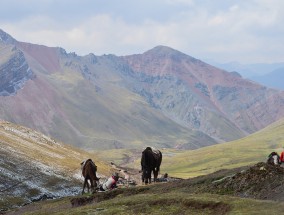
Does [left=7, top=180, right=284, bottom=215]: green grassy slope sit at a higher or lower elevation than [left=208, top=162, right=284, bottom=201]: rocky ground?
lower

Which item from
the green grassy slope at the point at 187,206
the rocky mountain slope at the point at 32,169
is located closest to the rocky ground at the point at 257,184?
the green grassy slope at the point at 187,206

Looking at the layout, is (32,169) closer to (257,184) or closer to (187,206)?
(257,184)

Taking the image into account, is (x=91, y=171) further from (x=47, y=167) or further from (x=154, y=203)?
(x=47, y=167)

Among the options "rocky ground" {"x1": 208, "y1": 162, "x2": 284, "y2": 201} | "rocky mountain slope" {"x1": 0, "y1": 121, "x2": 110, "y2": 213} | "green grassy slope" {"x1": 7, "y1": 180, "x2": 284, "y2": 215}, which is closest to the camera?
"green grassy slope" {"x1": 7, "y1": 180, "x2": 284, "y2": 215}

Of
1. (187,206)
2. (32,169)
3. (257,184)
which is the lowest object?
Result: (187,206)

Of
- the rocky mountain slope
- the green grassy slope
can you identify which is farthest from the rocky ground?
the rocky mountain slope

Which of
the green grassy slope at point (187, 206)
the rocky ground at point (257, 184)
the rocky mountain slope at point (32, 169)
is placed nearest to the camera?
the green grassy slope at point (187, 206)

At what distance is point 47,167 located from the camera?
112 metres

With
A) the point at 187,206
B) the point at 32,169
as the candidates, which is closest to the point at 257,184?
the point at 187,206

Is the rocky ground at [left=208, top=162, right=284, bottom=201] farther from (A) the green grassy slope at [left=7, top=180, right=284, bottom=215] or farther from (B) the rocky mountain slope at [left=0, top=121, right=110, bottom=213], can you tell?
(B) the rocky mountain slope at [left=0, top=121, right=110, bottom=213]

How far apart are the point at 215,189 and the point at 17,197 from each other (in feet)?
163

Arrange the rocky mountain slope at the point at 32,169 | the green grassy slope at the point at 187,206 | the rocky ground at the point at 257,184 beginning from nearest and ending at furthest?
the green grassy slope at the point at 187,206, the rocky ground at the point at 257,184, the rocky mountain slope at the point at 32,169

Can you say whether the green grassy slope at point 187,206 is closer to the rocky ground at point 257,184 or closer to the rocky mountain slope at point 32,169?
the rocky ground at point 257,184

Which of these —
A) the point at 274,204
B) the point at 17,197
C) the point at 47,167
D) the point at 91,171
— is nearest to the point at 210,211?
the point at 274,204
